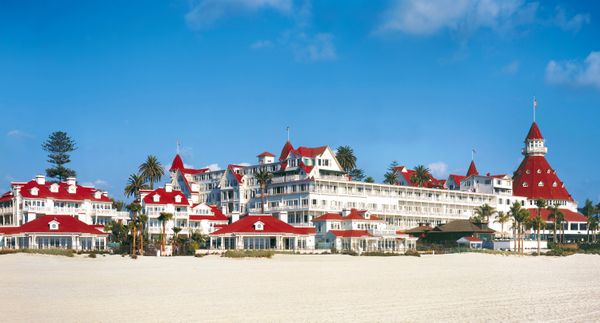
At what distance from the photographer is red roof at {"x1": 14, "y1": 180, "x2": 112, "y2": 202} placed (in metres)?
83.9

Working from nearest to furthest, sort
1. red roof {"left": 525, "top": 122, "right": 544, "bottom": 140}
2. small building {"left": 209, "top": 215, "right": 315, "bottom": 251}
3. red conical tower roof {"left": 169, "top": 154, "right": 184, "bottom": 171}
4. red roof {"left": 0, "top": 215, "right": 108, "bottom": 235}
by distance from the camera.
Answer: red roof {"left": 0, "top": 215, "right": 108, "bottom": 235} → small building {"left": 209, "top": 215, "right": 315, "bottom": 251} → red conical tower roof {"left": 169, "top": 154, "right": 184, "bottom": 171} → red roof {"left": 525, "top": 122, "right": 544, "bottom": 140}

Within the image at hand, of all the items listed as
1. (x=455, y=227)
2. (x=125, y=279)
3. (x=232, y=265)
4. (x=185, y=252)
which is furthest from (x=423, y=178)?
(x=125, y=279)

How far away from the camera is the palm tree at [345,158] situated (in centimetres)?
12469

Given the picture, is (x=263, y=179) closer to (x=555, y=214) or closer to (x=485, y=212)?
(x=485, y=212)

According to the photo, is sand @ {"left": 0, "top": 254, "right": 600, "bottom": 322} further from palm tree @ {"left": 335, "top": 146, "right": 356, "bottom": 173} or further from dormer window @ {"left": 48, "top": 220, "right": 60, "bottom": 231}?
palm tree @ {"left": 335, "top": 146, "right": 356, "bottom": 173}

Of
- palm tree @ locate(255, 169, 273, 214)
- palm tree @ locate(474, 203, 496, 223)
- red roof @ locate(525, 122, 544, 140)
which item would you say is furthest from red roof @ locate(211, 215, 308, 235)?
red roof @ locate(525, 122, 544, 140)

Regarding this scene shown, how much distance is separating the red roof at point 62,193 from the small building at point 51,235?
31.2 ft

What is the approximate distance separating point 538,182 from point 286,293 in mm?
100860

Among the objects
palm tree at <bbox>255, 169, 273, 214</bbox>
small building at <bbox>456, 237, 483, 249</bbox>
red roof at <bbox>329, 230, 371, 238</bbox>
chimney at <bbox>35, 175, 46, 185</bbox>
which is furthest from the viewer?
palm tree at <bbox>255, 169, 273, 214</bbox>

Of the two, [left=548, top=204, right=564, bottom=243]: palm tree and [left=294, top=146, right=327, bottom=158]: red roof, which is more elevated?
[left=294, top=146, right=327, bottom=158]: red roof

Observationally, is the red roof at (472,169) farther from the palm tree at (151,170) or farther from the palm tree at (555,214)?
the palm tree at (151,170)

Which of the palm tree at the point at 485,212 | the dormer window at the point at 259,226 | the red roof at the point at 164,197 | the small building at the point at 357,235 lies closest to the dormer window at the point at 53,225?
the red roof at the point at 164,197

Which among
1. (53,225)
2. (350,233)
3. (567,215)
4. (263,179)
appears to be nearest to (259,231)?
(350,233)

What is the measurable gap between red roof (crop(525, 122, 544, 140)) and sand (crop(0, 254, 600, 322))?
84346 mm
